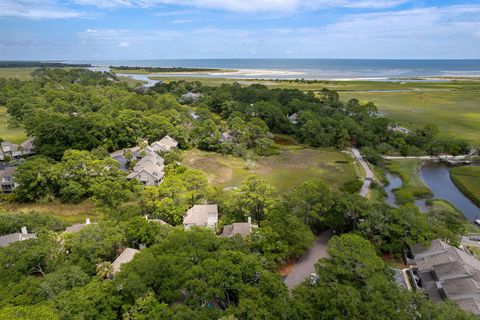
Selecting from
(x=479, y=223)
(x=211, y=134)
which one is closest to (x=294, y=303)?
(x=479, y=223)

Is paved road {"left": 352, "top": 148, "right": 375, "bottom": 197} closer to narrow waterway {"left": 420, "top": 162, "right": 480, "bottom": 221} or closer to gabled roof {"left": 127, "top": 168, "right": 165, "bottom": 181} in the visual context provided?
narrow waterway {"left": 420, "top": 162, "right": 480, "bottom": 221}

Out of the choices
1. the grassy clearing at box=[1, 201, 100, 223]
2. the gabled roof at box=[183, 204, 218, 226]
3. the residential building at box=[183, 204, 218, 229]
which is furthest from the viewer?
the grassy clearing at box=[1, 201, 100, 223]

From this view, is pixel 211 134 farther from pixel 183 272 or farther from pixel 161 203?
pixel 183 272

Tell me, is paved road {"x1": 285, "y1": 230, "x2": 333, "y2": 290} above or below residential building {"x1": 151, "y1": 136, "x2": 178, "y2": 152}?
below

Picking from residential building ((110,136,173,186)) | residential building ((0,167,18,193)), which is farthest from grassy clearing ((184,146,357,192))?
residential building ((0,167,18,193))

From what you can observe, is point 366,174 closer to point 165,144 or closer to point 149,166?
point 149,166

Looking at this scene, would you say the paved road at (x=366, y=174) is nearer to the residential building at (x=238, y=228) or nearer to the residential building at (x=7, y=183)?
the residential building at (x=238, y=228)

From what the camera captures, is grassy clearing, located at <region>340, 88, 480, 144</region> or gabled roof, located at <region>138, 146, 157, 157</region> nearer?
gabled roof, located at <region>138, 146, 157, 157</region>
